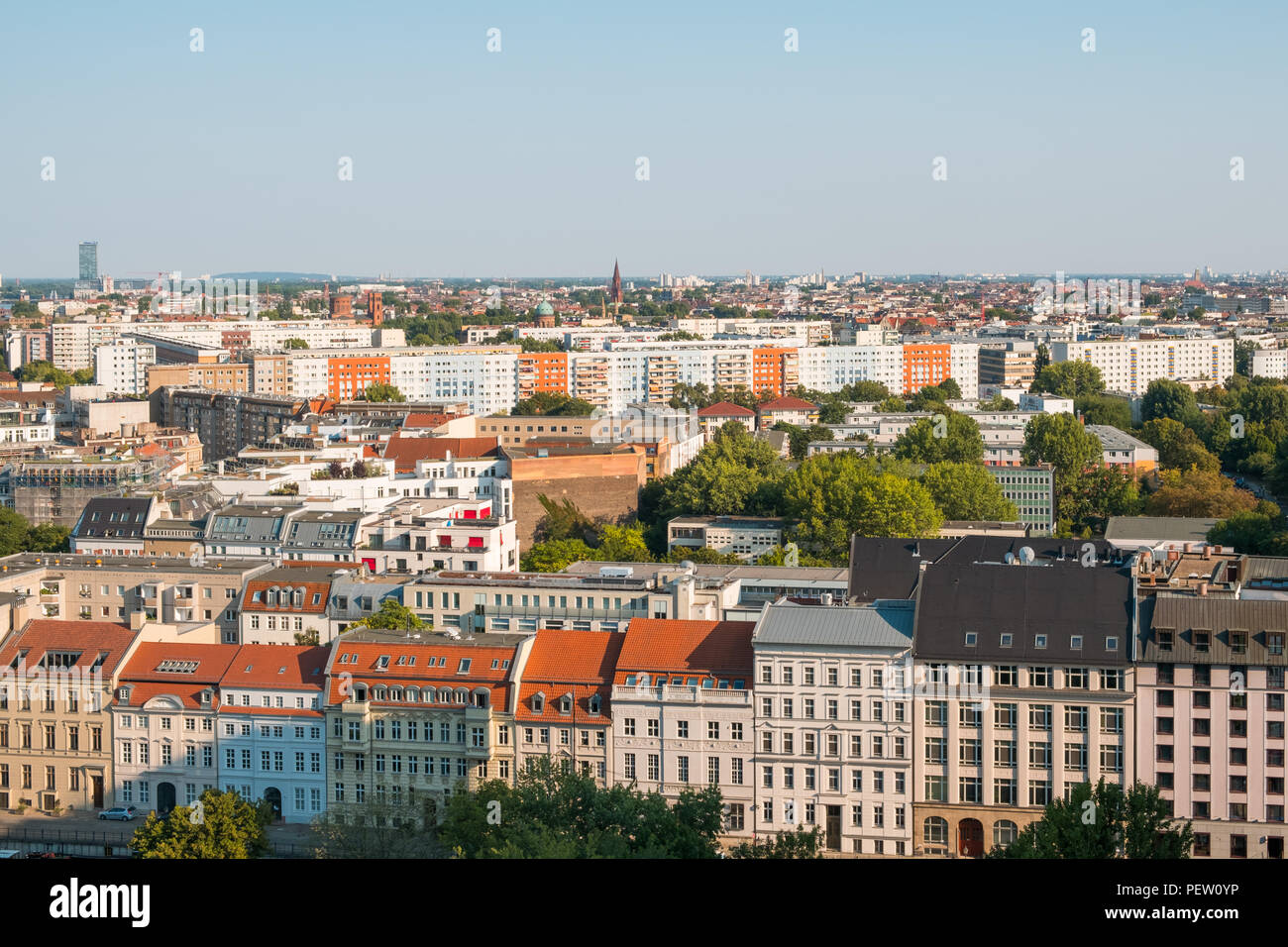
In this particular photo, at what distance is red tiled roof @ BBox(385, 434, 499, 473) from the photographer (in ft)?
155

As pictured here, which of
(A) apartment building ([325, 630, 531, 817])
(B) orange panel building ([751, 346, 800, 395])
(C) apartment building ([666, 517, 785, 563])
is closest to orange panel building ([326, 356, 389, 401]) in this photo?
(B) orange panel building ([751, 346, 800, 395])

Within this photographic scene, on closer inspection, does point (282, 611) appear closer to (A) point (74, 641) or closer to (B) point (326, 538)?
(A) point (74, 641)

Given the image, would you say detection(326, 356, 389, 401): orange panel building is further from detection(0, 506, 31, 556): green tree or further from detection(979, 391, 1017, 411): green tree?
detection(0, 506, 31, 556): green tree

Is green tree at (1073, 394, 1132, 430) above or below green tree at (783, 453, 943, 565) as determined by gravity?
above

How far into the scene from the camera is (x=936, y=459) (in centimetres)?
5197

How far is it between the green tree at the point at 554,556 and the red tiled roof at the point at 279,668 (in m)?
11.6

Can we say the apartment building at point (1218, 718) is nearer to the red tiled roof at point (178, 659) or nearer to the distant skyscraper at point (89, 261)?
the red tiled roof at point (178, 659)

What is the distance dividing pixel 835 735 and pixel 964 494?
23.9 m

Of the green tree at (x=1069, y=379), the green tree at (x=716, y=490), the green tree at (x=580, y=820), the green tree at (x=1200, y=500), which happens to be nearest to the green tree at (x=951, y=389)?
the green tree at (x=1069, y=379)

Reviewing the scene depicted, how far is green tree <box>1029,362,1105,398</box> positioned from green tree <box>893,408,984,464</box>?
2827 centimetres

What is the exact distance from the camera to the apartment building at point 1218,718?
20.2m

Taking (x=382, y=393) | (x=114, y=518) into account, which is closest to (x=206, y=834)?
(x=114, y=518)
